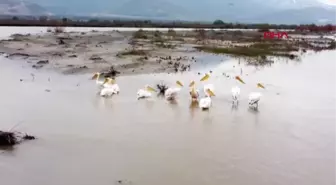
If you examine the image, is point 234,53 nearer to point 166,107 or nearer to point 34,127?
point 166,107

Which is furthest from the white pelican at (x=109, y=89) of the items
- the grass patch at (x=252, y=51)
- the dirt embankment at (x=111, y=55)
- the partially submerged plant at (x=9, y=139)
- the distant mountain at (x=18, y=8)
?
the distant mountain at (x=18, y=8)

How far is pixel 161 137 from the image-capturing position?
9.69m

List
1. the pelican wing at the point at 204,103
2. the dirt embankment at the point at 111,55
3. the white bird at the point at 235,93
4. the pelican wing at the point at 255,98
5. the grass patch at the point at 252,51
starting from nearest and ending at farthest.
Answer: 1. the pelican wing at the point at 204,103
2. the pelican wing at the point at 255,98
3. the white bird at the point at 235,93
4. the dirt embankment at the point at 111,55
5. the grass patch at the point at 252,51

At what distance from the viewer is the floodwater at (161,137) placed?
7.70 metres

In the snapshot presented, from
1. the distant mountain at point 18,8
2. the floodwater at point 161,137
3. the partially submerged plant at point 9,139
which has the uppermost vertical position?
the distant mountain at point 18,8

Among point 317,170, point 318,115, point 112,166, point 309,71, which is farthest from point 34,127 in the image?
point 309,71

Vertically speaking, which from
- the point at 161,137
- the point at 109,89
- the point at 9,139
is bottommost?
the point at 161,137

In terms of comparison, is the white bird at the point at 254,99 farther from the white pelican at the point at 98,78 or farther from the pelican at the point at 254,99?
the white pelican at the point at 98,78

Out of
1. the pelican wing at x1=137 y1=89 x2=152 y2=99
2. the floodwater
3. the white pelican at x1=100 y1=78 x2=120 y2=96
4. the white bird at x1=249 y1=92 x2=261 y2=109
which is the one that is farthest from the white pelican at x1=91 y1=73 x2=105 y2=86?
the white bird at x1=249 y1=92 x2=261 y2=109

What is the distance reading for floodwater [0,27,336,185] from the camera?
770 cm

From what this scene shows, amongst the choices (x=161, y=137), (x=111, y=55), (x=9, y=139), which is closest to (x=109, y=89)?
(x=161, y=137)

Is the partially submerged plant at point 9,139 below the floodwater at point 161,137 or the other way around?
the other way around

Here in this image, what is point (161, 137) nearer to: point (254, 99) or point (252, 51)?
point (254, 99)

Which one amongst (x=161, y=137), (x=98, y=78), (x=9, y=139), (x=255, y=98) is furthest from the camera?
(x=98, y=78)
